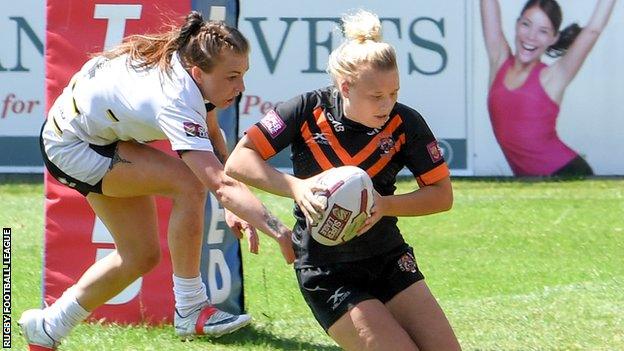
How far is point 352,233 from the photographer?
418 centimetres

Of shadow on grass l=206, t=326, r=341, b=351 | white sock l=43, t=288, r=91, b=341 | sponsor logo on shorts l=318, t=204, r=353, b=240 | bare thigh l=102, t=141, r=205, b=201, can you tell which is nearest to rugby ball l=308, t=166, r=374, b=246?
sponsor logo on shorts l=318, t=204, r=353, b=240

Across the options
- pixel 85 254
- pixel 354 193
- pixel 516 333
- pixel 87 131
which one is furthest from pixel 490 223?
pixel 354 193

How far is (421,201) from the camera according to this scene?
175 inches

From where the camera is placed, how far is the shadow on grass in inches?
230

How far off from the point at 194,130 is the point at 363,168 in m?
0.74

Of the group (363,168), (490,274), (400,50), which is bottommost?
(490,274)

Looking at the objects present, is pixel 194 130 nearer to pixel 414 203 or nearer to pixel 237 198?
pixel 237 198

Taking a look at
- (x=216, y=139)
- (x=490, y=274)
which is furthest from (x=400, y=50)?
(x=216, y=139)

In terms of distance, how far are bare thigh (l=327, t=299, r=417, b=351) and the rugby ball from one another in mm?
284

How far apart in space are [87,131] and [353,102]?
4.62 ft

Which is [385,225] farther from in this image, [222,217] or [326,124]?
[222,217]

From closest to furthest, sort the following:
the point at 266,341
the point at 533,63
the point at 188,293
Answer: the point at 188,293
the point at 266,341
the point at 533,63

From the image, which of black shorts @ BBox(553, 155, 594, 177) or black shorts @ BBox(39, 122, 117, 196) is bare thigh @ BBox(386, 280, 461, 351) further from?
black shorts @ BBox(553, 155, 594, 177)

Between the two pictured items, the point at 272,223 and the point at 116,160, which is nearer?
the point at 272,223
